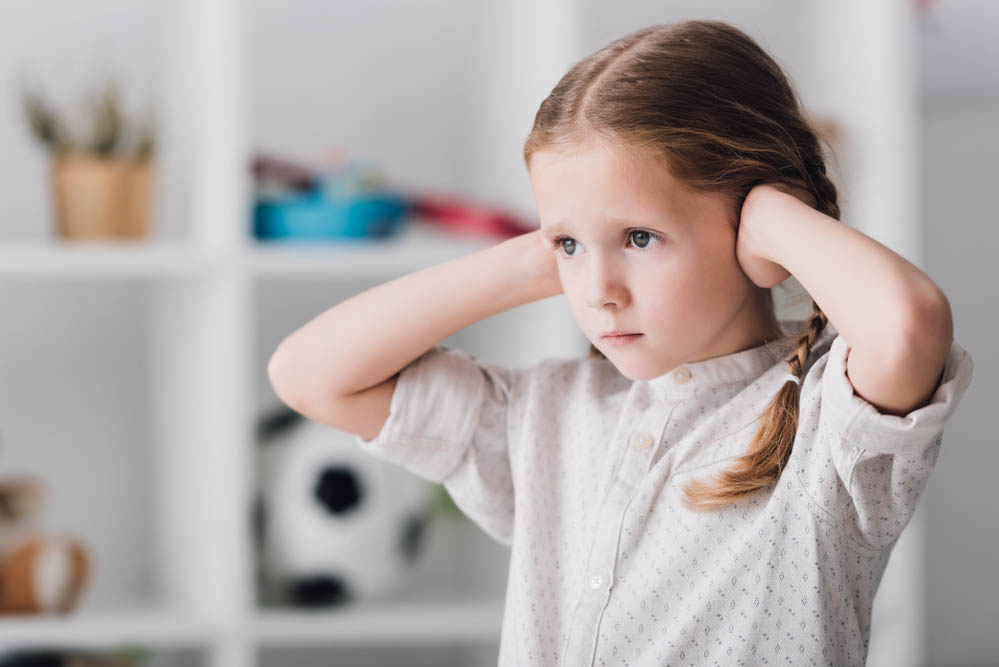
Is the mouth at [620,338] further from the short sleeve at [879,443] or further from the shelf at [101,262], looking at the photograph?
the shelf at [101,262]

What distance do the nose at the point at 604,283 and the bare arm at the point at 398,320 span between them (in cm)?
8

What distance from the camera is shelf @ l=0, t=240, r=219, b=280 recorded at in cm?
122

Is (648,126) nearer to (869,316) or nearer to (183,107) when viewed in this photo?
(869,316)

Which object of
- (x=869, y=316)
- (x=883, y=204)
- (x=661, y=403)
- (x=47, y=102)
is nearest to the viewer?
(x=869, y=316)

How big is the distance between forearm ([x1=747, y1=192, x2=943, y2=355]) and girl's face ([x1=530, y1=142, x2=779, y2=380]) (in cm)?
3

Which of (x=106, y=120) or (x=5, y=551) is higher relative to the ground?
(x=106, y=120)

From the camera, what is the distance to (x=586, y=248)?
1.90 ft

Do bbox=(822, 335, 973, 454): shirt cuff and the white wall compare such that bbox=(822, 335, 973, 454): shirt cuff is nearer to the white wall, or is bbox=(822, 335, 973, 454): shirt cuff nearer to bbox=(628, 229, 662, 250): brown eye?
bbox=(628, 229, 662, 250): brown eye

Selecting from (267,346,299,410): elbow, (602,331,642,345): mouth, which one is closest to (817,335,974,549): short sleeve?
(602,331,642,345): mouth

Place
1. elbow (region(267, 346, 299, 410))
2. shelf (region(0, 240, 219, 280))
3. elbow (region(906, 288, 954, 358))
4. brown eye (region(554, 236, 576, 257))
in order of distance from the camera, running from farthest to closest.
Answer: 1. shelf (region(0, 240, 219, 280))
2. elbow (region(267, 346, 299, 410))
3. brown eye (region(554, 236, 576, 257))
4. elbow (region(906, 288, 954, 358))

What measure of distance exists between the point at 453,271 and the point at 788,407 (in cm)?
22

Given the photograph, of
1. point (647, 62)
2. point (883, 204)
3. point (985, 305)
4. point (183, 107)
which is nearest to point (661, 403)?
point (647, 62)

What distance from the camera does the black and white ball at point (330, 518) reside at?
4.16 feet

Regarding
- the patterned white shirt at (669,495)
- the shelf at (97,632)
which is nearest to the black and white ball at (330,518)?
the shelf at (97,632)
